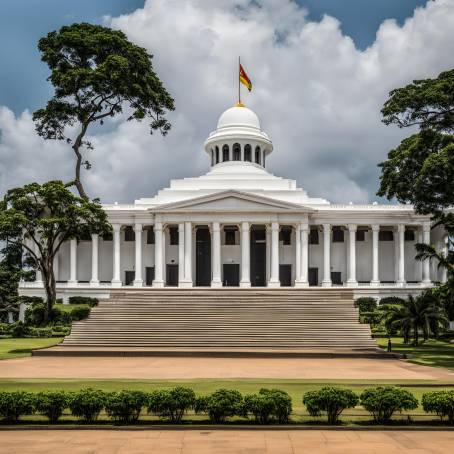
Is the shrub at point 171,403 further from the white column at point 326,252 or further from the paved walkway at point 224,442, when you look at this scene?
the white column at point 326,252

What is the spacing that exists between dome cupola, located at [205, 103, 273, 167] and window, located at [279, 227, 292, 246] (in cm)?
1033

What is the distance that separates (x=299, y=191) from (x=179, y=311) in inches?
959

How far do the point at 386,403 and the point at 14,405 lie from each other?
31.2 ft

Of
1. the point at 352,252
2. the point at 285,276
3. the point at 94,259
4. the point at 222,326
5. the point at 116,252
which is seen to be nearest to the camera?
the point at 222,326

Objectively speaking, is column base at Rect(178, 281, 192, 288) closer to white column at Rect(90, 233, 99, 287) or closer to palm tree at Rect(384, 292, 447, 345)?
white column at Rect(90, 233, 99, 287)

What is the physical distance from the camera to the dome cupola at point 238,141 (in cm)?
7394

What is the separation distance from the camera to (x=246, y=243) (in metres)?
63.1

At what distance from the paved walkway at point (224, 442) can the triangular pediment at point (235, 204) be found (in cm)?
4705

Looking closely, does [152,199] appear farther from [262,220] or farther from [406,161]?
[406,161]

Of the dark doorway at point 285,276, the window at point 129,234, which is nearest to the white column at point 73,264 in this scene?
the window at point 129,234

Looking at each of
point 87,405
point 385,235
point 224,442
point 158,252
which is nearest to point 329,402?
point 224,442

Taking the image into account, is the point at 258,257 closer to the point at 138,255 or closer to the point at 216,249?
the point at 216,249

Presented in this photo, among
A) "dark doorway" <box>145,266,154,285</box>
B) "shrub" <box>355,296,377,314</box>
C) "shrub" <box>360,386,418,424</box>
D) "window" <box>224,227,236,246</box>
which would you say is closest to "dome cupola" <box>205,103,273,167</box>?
"window" <box>224,227,236,246</box>

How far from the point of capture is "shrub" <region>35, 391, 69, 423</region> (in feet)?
55.2
